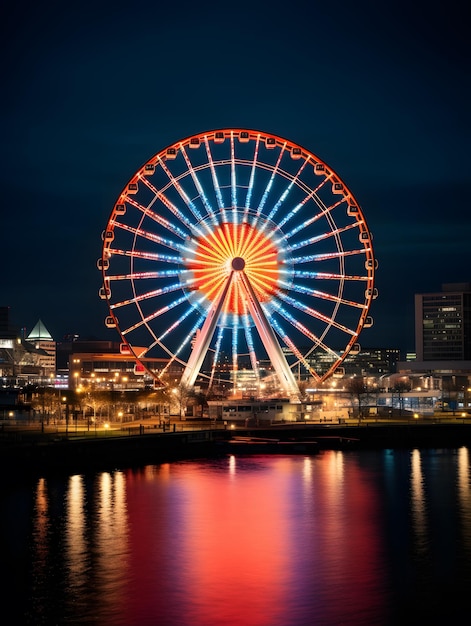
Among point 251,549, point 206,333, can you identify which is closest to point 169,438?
point 206,333

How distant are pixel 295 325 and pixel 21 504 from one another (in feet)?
104

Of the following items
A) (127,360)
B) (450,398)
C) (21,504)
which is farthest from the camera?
(127,360)

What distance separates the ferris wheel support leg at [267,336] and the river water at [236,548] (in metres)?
16.3

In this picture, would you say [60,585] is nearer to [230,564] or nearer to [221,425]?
[230,564]

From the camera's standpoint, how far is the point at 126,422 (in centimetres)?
9262

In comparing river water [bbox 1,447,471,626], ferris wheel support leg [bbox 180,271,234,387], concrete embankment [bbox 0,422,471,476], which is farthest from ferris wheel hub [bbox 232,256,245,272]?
river water [bbox 1,447,471,626]

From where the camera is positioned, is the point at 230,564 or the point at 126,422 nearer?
the point at 230,564

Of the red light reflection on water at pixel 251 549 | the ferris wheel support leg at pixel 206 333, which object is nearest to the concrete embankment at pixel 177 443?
the red light reflection on water at pixel 251 549

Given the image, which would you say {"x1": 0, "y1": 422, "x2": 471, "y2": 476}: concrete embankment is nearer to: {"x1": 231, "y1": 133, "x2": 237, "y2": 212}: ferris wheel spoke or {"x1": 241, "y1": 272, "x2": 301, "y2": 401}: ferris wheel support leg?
{"x1": 241, "y1": 272, "x2": 301, "y2": 401}: ferris wheel support leg

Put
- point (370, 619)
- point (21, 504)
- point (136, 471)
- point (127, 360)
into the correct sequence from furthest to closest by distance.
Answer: point (127, 360)
point (136, 471)
point (21, 504)
point (370, 619)

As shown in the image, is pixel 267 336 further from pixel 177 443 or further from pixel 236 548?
pixel 236 548

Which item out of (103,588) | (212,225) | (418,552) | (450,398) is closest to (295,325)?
(212,225)

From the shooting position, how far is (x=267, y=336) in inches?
3110

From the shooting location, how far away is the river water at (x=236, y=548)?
110ft
